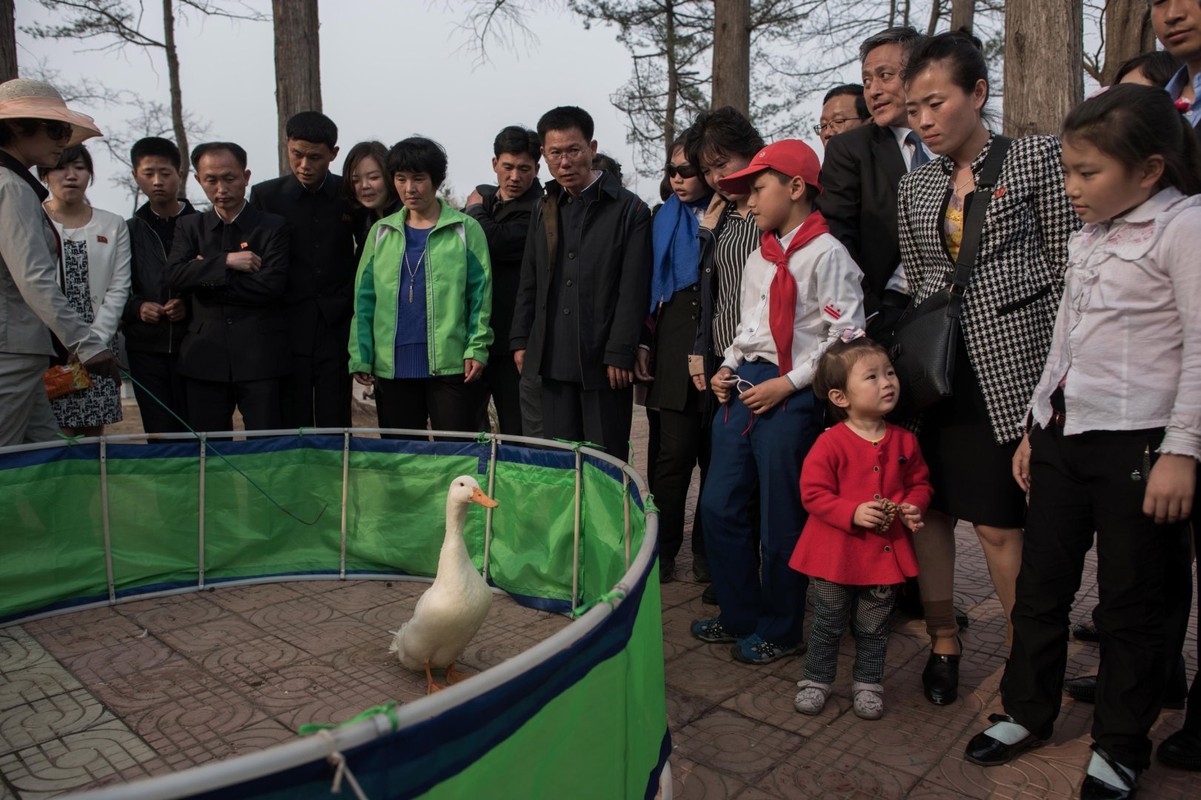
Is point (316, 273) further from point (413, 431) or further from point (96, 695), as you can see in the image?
point (96, 695)

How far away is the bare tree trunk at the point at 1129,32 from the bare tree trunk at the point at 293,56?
7.73m

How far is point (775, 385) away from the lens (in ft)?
11.2

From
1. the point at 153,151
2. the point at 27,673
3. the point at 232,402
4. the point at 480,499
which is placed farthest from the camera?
the point at 153,151

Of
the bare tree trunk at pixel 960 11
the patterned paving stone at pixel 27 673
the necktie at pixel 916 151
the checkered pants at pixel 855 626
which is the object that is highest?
the bare tree trunk at pixel 960 11

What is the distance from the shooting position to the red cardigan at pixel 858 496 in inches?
123

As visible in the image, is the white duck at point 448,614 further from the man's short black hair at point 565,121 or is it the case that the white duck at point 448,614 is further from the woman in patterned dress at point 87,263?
the woman in patterned dress at point 87,263

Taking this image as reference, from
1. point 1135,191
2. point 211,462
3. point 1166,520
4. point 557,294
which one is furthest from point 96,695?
point 1135,191

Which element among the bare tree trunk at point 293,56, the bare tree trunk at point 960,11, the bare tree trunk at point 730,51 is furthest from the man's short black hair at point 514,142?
the bare tree trunk at point 960,11

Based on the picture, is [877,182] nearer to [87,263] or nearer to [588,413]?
[588,413]

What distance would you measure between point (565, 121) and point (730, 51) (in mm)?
7257

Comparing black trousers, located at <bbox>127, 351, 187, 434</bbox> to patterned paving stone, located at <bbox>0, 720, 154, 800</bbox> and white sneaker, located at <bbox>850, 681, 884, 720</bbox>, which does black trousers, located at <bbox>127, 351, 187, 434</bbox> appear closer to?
patterned paving stone, located at <bbox>0, 720, 154, 800</bbox>

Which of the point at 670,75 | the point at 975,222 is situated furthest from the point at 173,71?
the point at 975,222

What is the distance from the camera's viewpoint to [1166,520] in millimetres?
2465

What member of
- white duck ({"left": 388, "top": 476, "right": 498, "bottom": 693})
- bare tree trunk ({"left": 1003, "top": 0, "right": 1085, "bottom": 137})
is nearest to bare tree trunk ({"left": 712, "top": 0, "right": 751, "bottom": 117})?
bare tree trunk ({"left": 1003, "top": 0, "right": 1085, "bottom": 137})
